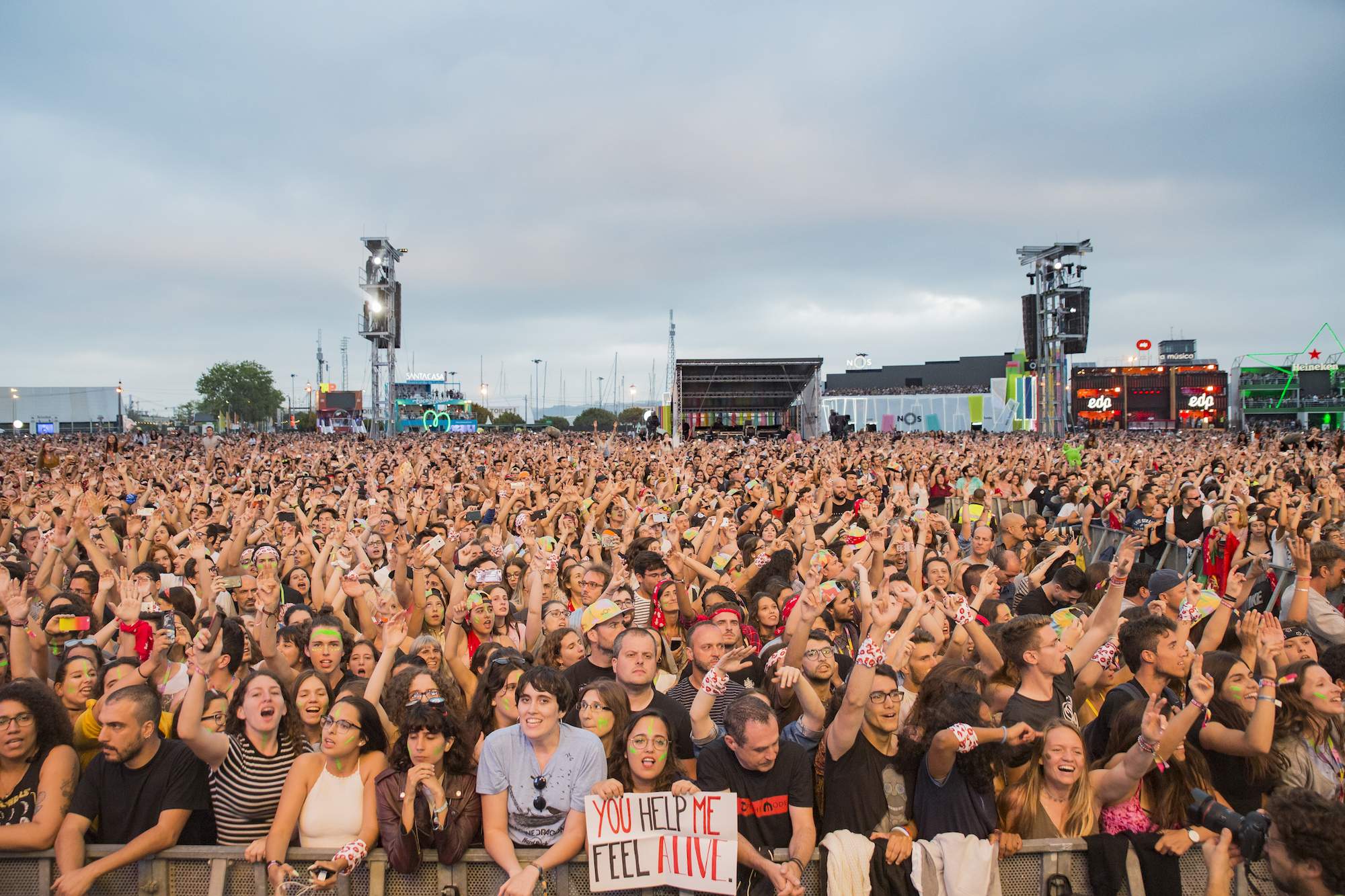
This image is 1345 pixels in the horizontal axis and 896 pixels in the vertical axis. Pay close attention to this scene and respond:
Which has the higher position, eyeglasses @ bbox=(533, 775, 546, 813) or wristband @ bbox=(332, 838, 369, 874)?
eyeglasses @ bbox=(533, 775, 546, 813)

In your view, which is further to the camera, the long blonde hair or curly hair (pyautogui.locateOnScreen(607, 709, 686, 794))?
curly hair (pyautogui.locateOnScreen(607, 709, 686, 794))

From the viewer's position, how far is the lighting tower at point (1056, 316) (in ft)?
99.7

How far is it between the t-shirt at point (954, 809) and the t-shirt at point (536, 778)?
1.27 metres

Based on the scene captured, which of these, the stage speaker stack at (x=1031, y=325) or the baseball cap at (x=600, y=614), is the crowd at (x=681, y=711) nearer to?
the baseball cap at (x=600, y=614)

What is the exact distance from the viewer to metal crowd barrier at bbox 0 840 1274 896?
3.03 m

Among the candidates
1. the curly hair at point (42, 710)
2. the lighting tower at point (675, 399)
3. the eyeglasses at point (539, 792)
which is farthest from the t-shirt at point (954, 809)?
the lighting tower at point (675, 399)

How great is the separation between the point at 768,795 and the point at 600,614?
151 cm

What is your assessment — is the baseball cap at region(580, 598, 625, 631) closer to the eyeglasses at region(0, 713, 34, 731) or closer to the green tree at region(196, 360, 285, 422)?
the eyeglasses at region(0, 713, 34, 731)

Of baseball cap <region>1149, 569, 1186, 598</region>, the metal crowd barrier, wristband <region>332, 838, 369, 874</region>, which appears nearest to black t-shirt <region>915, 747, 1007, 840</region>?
the metal crowd barrier

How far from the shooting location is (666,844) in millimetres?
3092

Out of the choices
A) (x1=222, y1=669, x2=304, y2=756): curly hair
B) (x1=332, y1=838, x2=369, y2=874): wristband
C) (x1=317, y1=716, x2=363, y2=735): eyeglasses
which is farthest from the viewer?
(x1=222, y1=669, x2=304, y2=756): curly hair

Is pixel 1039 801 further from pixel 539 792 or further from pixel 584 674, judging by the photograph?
pixel 584 674

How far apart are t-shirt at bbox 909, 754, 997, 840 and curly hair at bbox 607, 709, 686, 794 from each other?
0.96 metres

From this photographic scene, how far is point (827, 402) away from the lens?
53.7m
